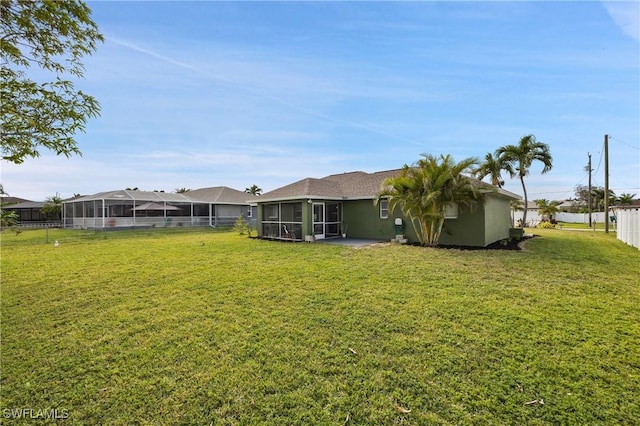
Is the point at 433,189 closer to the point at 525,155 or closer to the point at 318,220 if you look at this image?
the point at 318,220

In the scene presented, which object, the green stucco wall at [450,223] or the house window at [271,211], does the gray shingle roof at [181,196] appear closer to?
the house window at [271,211]

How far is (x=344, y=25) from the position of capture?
1148cm

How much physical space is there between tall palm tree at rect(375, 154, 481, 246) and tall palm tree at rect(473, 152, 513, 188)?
11535 mm

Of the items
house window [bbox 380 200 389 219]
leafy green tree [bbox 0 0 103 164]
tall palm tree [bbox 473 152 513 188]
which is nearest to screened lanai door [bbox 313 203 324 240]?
house window [bbox 380 200 389 219]

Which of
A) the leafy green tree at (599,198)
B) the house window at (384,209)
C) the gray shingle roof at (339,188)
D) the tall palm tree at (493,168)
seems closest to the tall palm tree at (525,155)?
the tall palm tree at (493,168)

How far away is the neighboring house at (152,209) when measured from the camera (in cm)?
2558

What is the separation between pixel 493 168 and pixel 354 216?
1330cm

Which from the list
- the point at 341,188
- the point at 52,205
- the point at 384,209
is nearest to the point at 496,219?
the point at 384,209

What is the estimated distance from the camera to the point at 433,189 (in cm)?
1147

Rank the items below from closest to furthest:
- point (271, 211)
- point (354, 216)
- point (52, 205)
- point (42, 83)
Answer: point (42, 83)
point (354, 216)
point (271, 211)
point (52, 205)

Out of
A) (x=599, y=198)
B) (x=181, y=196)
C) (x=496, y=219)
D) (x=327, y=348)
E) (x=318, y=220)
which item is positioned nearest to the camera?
(x=327, y=348)

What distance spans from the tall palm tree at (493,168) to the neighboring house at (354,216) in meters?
6.33

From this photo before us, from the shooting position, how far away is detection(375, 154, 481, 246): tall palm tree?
1142cm

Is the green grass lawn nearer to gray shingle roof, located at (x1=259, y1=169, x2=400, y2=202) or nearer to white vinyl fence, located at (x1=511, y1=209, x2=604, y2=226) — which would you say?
gray shingle roof, located at (x1=259, y1=169, x2=400, y2=202)
